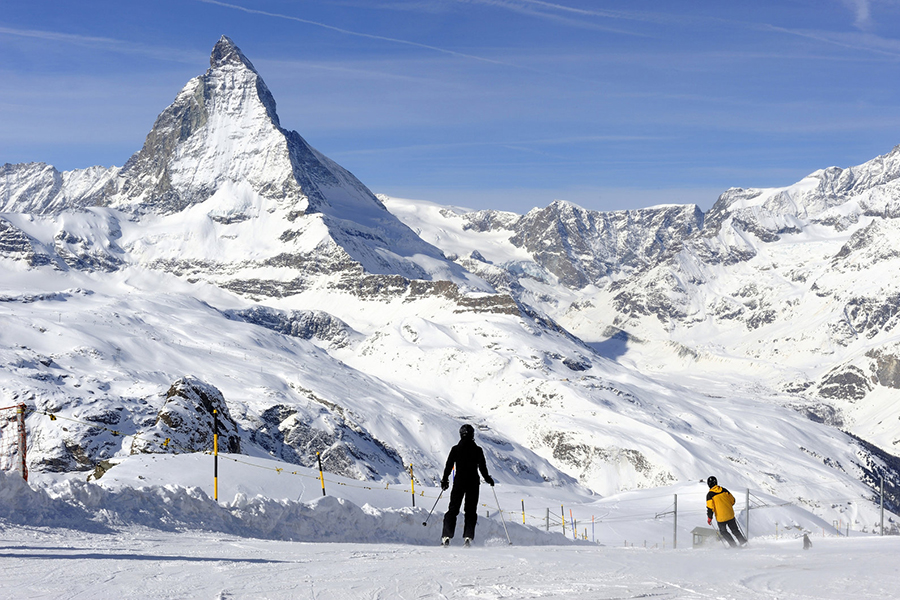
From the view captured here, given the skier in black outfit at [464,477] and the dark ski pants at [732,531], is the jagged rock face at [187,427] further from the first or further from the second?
the dark ski pants at [732,531]

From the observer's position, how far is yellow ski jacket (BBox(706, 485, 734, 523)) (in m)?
20.2

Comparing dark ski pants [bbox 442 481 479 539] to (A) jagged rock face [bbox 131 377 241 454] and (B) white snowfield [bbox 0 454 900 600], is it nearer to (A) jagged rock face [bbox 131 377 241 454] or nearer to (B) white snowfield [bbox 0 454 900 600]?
(B) white snowfield [bbox 0 454 900 600]

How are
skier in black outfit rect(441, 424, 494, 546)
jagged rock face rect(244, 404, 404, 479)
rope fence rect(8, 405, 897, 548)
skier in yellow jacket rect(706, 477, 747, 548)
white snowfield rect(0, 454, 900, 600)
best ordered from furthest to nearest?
jagged rock face rect(244, 404, 404, 479) → rope fence rect(8, 405, 897, 548) → skier in yellow jacket rect(706, 477, 747, 548) → skier in black outfit rect(441, 424, 494, 546) → white snowfield rect(0, 454, 900, 600)

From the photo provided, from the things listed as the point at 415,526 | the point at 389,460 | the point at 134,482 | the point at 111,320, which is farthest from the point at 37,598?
the point at 111,320

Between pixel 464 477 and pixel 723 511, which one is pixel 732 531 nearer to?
pixel 723 511

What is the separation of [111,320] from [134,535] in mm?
174986

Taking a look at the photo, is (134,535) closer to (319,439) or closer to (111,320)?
(319,439)

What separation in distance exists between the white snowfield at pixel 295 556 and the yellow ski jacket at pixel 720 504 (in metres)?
1.52

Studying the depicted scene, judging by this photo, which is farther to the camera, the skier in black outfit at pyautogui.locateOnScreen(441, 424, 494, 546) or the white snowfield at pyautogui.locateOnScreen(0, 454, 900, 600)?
the skier in black outfit at pyautogui.locateOnScreen(441, 424, 494, 546)

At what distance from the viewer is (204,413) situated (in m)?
51.8

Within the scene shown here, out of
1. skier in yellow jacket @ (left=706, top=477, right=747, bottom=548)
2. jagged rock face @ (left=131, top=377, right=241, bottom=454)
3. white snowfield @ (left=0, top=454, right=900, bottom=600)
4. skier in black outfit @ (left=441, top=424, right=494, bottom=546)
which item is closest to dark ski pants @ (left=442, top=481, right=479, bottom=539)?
skier in black outfit @ (left=441, top=424, right=494, bottom=546)

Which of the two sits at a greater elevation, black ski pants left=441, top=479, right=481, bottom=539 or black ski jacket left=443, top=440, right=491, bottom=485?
black ski jacket left=443, top=440, right=491, bottom=485

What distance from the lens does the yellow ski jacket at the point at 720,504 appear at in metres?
20.2

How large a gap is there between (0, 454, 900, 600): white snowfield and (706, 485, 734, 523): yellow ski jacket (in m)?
1.52
